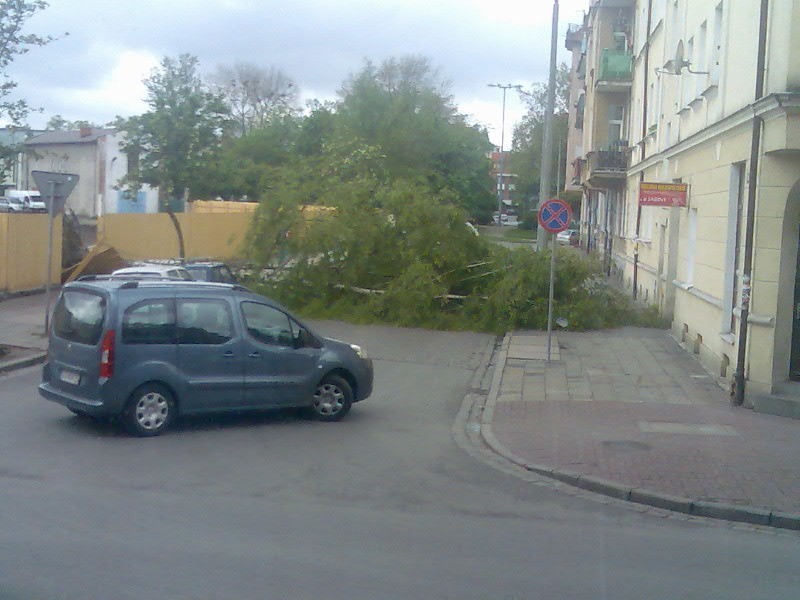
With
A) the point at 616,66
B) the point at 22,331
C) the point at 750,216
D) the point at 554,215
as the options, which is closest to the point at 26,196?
the point at 616,66

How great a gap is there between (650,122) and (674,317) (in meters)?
8.39

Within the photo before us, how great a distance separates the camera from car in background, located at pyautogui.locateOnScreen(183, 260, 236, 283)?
21647 millimetres

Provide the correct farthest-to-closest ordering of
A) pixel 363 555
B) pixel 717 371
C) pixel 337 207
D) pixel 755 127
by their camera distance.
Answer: pixel 337 207, pixel 717 371, pixel 755 127, pixel 363 555

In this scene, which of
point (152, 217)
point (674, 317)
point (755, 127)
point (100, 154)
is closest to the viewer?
point (755, 127)

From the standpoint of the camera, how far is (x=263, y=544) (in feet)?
23.1

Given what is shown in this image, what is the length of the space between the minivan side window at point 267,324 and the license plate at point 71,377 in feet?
6.60

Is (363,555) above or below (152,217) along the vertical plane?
below

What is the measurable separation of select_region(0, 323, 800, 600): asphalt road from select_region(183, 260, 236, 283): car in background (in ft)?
32.2

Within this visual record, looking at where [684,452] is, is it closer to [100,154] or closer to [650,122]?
[650,122]

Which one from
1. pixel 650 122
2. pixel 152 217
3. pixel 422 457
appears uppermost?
pixel 650 122

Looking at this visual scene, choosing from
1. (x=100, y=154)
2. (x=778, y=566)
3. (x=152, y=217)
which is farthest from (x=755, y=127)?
(x=100, y=154)

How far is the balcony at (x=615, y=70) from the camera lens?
3488 centimetres

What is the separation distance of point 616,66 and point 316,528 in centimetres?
A: 3028

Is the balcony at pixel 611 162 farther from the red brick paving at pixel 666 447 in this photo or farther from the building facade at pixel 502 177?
the building facade at pixel 502 177
